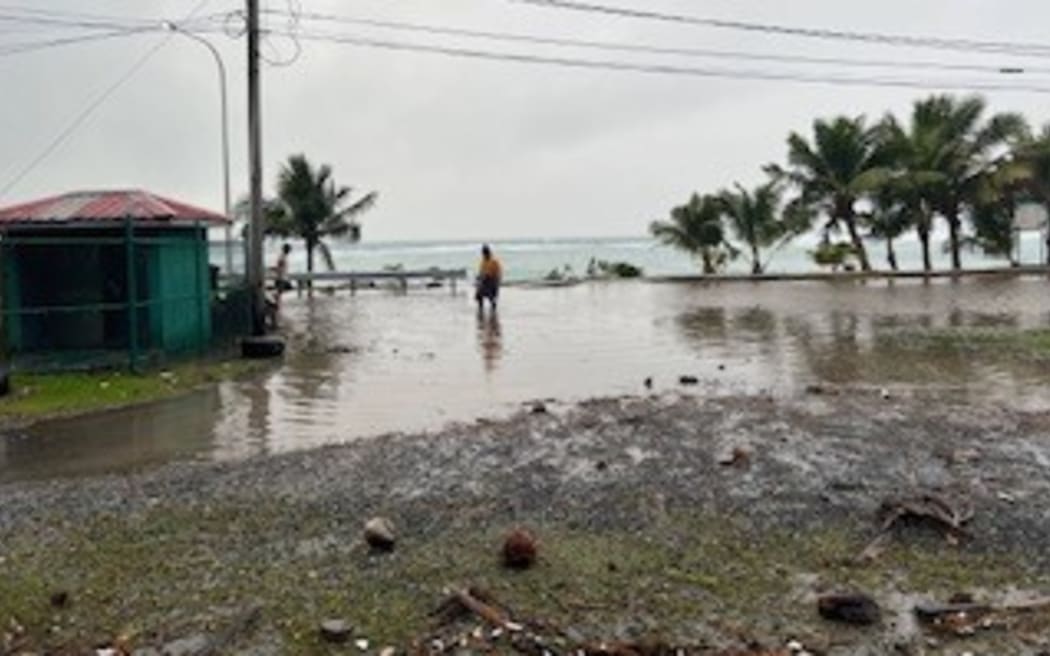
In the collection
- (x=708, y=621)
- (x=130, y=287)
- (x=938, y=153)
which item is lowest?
(x=708, y=621)

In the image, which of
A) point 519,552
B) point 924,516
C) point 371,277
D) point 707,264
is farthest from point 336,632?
point 707,264

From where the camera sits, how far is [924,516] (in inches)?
309

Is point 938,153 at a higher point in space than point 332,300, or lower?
higher

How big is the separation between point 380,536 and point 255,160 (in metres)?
13.7

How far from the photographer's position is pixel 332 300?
3719 centimetres

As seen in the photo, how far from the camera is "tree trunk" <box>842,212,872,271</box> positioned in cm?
4322

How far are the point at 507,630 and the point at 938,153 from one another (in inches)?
1501

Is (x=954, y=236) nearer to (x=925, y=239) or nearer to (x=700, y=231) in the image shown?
(x=925, y=239)

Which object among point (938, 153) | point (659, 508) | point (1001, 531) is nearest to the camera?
point (1001, 531)

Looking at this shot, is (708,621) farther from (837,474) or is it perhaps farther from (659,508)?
(837,474)

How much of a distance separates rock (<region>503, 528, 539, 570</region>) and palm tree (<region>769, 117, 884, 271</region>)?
3638 cm

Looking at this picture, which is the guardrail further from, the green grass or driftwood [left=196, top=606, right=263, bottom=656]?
driftwood [left=196, top=606, right=263, bottom=656]

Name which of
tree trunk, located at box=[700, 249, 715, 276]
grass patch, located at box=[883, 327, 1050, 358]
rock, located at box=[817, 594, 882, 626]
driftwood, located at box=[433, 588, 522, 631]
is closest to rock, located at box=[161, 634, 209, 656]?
driftwood, located at box=[433, 588, 522, 631]

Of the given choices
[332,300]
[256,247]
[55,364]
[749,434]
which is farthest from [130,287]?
[332,300]
